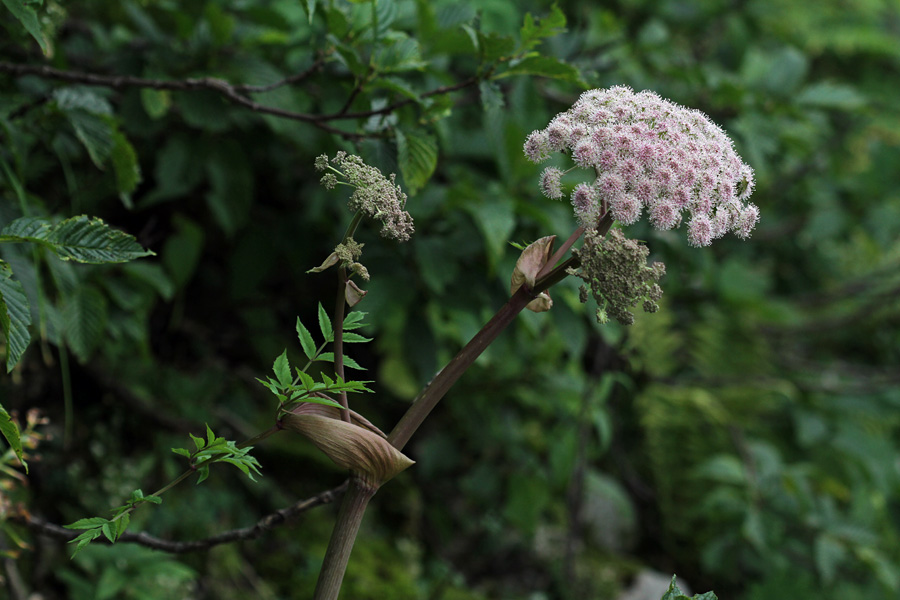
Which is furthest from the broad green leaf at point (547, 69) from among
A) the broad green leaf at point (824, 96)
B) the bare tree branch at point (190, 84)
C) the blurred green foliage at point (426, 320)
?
the broad green leaf at point (824, 96)

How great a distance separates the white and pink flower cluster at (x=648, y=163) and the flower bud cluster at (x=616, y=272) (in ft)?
0.10

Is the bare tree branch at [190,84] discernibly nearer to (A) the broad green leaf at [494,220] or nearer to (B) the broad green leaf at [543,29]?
(B) the broad green leaf at [543,29]

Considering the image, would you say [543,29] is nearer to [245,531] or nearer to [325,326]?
[325,326]

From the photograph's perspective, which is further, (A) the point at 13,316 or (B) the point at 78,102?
(B) the point at 78,102

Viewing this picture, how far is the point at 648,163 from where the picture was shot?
0.65m

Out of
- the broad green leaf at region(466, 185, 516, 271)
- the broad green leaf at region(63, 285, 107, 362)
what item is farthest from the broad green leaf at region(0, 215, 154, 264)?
the broad green leaf at region(466, 185, 516, 271)

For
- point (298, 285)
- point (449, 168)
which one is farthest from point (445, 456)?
point (449, 168)

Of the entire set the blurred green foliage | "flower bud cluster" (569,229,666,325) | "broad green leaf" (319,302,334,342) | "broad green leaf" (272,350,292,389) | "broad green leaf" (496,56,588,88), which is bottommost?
the blurred green foliage

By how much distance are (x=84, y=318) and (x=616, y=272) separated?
1.11m

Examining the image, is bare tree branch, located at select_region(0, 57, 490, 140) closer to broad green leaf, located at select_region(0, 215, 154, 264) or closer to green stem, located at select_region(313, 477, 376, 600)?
broad green leaf, located at select_region(0, 215, 154, 264)

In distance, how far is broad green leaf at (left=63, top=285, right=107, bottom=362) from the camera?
4.42ft

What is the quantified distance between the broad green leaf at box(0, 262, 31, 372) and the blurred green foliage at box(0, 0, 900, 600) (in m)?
0.29

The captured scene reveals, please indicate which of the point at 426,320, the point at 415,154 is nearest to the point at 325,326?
the point at 415,154

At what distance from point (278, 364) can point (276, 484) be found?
66.3 inches
